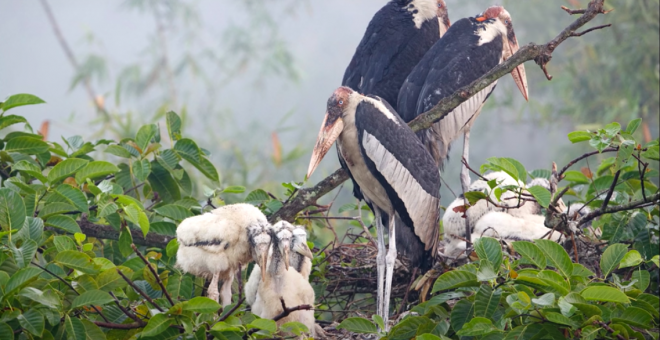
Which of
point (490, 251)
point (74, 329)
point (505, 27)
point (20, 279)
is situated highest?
point (505, 27)

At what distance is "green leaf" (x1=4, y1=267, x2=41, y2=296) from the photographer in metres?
2.02

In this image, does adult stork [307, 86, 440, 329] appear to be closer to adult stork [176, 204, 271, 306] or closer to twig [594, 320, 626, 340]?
adult stork [176, 204, 271, 306]

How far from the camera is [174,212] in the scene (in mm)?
2939

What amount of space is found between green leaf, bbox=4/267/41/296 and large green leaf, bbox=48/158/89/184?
638mm

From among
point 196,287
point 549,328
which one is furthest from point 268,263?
point 549,328

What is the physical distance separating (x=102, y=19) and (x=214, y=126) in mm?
13282

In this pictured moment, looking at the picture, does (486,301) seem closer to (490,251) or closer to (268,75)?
(490,251)

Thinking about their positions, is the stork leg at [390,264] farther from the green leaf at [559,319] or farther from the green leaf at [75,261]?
the green leaf at [75,261]

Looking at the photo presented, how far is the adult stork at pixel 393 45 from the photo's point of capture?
368 centimetres

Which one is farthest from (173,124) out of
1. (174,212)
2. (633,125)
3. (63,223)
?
(633,125)

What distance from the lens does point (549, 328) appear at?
6.77ft

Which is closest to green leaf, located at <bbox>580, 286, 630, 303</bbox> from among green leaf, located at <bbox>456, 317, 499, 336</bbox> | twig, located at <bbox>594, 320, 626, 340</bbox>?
twig, located at <bbox>594, 320, 626, 340</bbox>

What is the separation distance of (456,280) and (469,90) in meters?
0.87

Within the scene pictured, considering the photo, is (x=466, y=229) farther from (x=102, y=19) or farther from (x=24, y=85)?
(x=102, y=19)
